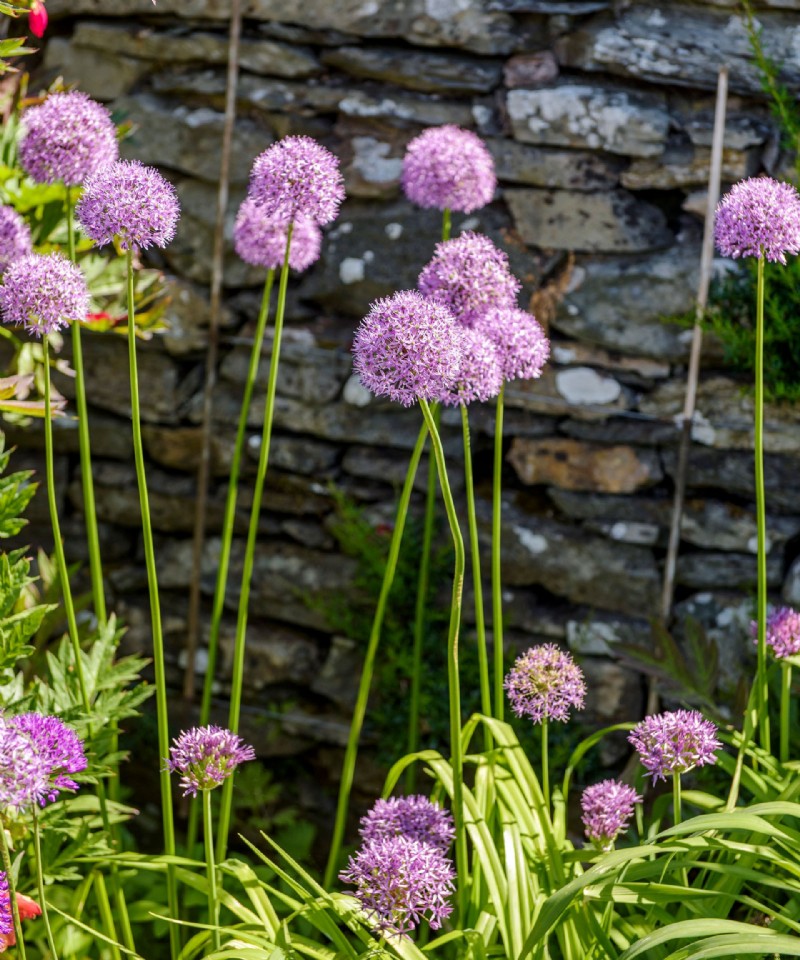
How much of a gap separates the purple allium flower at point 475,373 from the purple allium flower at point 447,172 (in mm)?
588

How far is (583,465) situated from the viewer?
8.65 ft

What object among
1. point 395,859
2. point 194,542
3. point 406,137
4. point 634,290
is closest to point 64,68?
point 406,137

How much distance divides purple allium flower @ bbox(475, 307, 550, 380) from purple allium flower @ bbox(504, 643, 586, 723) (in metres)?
0.41

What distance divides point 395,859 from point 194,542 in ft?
5.60

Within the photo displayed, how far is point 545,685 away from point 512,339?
1.61ft

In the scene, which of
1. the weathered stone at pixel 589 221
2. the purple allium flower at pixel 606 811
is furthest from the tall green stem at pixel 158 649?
the weathered stone at pixel 589 221

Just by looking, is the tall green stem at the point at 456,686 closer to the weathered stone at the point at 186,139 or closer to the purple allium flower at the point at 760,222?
the purple allium flower at the point at 760,222

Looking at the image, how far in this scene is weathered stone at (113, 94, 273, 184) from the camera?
2777 mm

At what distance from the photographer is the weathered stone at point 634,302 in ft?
8.32

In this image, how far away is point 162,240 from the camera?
144 cm

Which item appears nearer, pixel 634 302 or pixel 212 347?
pixel 634 302

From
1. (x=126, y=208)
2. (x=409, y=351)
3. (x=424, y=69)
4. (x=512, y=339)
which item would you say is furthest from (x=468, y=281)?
(x=424, y=69)

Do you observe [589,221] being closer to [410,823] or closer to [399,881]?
[410,823]

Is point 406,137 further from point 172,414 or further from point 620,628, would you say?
point 620,628
